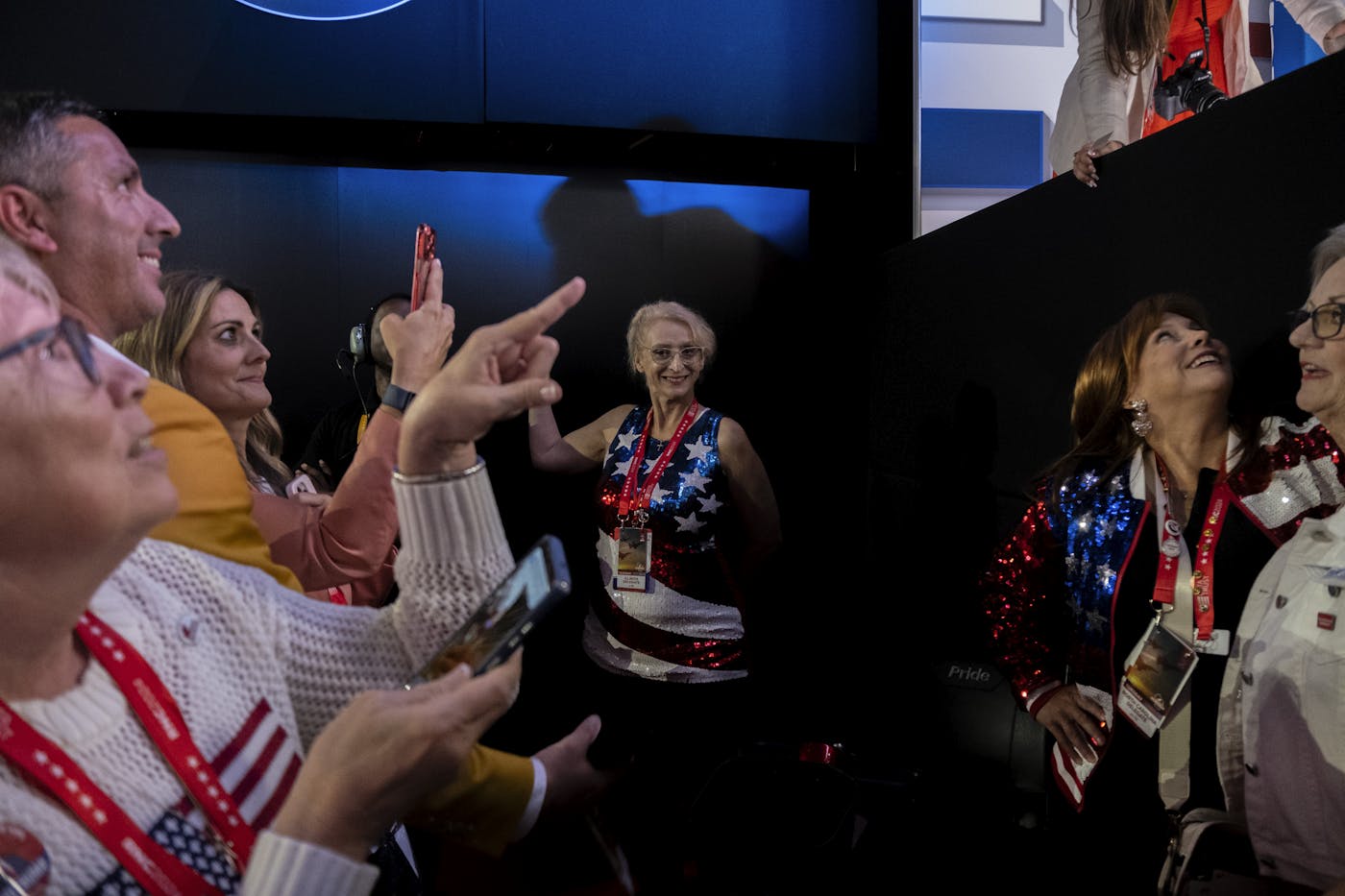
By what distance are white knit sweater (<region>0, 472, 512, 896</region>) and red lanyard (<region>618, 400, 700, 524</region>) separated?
7.25ft

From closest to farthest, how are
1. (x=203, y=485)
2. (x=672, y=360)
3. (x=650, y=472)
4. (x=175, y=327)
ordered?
(x=203, y=485) → (x=175, y=327) → (x=650, y=472) → (x=672, y=360)

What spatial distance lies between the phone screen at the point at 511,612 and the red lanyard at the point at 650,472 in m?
2.42

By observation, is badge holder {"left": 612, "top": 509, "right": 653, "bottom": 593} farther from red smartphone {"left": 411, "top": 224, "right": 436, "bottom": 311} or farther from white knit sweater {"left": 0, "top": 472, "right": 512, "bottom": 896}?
white knit sweater {"left": 0, "top": 472, "right": 512, "bottom": 896}

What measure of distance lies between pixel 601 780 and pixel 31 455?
2.25 ft

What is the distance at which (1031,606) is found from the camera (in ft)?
7.57

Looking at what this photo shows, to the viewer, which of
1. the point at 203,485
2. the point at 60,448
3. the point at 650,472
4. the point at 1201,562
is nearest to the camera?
the point at 60,448

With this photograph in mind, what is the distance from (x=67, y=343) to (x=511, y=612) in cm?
44

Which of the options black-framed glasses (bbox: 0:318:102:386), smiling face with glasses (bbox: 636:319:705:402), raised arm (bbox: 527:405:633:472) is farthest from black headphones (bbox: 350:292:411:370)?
black-framed glasses (bbox: 0:318:102:386)

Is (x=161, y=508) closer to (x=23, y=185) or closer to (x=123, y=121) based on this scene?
(x=23, y=185)

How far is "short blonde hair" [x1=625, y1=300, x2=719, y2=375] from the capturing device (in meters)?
3.70

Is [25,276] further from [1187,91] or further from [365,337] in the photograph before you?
[365,337]

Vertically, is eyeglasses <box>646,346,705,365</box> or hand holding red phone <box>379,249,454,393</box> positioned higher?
eyeglasses <box>646,346,705,365</box>

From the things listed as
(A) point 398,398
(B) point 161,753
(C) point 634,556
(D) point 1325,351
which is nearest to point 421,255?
(A) point 398,398

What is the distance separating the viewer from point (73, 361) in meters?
0.82
